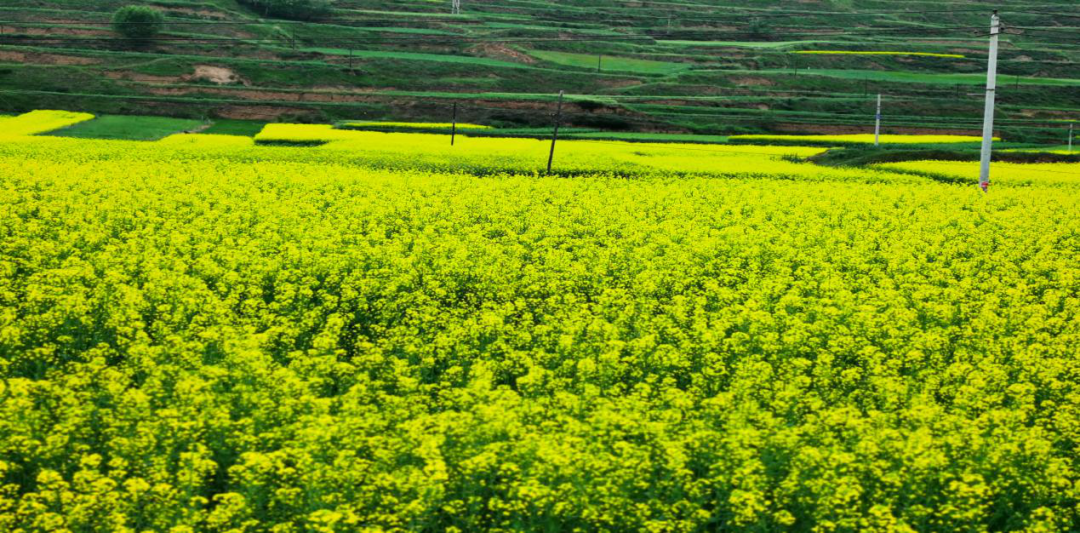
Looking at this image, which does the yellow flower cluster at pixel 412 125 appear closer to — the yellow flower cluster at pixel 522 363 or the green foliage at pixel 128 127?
the green foliage at pixel 128 127

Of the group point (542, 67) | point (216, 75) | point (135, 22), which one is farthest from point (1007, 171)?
point (135, 22)

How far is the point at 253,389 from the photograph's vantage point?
12133 mm

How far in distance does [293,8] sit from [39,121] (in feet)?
164

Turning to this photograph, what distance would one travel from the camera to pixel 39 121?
51.8 meters

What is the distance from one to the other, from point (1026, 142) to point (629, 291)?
50.9 metres

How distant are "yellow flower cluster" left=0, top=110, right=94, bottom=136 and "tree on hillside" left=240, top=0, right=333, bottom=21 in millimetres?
44300

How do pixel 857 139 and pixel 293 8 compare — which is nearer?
pixel 857 139

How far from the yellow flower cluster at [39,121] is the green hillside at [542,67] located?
4.11 meters

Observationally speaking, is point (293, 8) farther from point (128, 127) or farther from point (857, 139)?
point (857, 139)

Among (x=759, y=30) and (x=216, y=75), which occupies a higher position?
(x=759, y=30)

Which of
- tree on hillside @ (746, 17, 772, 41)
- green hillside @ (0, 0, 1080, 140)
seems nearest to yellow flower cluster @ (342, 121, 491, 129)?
green hillside @ (0, 0, 1080, 140)

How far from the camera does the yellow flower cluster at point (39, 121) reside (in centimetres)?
4816

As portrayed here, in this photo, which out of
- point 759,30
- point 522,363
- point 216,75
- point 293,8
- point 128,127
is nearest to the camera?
point 522,363

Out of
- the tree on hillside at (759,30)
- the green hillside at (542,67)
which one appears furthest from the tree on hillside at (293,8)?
the tree on hillside at (759,30)
